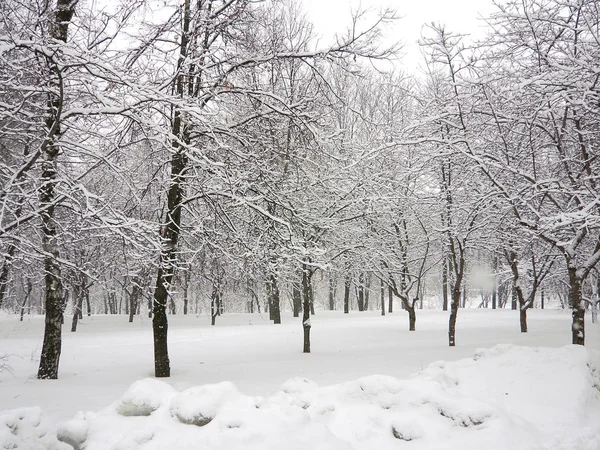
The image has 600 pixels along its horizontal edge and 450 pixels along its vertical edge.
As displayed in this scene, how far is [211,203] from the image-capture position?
841 centimetres

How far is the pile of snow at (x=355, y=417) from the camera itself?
3.37m

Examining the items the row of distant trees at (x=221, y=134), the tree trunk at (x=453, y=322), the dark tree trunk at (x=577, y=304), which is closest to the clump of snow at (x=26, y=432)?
the row of distant trees at (x=221, y=134)

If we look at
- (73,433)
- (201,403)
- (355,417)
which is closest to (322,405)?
(355,417)

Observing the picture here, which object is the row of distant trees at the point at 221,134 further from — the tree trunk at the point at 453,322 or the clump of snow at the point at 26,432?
the tree trunk at the point at 453,322

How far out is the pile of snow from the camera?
337cm

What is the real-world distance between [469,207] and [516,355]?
709 cm

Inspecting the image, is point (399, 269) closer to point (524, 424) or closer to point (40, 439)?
point (524, 424)

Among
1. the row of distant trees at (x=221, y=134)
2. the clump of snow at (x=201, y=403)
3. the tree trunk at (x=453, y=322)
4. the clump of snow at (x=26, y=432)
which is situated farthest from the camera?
the tree trunk at (x=453, y=322)

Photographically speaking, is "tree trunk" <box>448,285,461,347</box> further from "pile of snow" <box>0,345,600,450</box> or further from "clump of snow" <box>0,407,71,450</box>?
"clump of snow" <box>0,407,71,450</box>

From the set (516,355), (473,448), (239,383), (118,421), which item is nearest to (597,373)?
(516,355)

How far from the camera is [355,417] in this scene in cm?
425

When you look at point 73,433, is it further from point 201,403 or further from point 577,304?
point 577,304

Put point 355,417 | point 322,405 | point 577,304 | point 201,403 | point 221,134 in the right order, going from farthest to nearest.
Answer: point 577,304, point 221,134, point 322,405, point 355,417, point 201,403

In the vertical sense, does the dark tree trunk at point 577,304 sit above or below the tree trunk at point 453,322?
above
